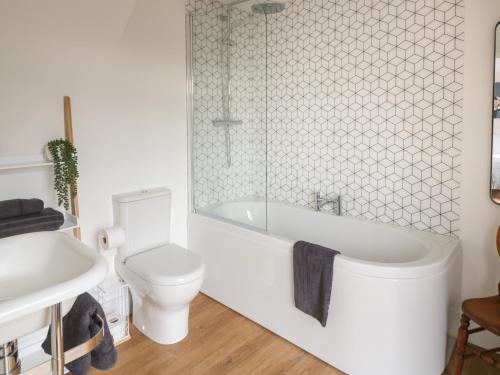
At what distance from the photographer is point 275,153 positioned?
317cm

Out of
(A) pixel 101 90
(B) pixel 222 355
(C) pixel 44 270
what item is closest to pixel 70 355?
(C) pixel 44 270

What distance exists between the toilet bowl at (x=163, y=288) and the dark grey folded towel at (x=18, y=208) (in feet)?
2.25

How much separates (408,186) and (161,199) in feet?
5.59

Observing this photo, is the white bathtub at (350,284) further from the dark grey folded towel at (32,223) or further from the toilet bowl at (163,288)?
the dark grey folded towel at (32,223)

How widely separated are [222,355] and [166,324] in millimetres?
391

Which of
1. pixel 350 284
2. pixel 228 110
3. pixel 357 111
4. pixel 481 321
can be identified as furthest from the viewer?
pixel 228 110

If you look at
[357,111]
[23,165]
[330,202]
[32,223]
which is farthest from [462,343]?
[23,165]

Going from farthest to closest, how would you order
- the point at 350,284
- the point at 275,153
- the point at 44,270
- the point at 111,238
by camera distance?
the point at 275,153
the point at 111,238
the point at 350,284
the point at 44,270

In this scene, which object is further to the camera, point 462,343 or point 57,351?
point 462,343

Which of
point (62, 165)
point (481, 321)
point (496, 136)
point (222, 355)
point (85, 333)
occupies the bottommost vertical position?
point (222, 355)

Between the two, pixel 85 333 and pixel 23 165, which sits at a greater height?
pixel 23 165

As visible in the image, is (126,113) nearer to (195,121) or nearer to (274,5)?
(195,121)

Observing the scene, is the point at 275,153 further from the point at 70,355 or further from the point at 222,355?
the point at 70,355

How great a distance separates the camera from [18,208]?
1746 millimetres
